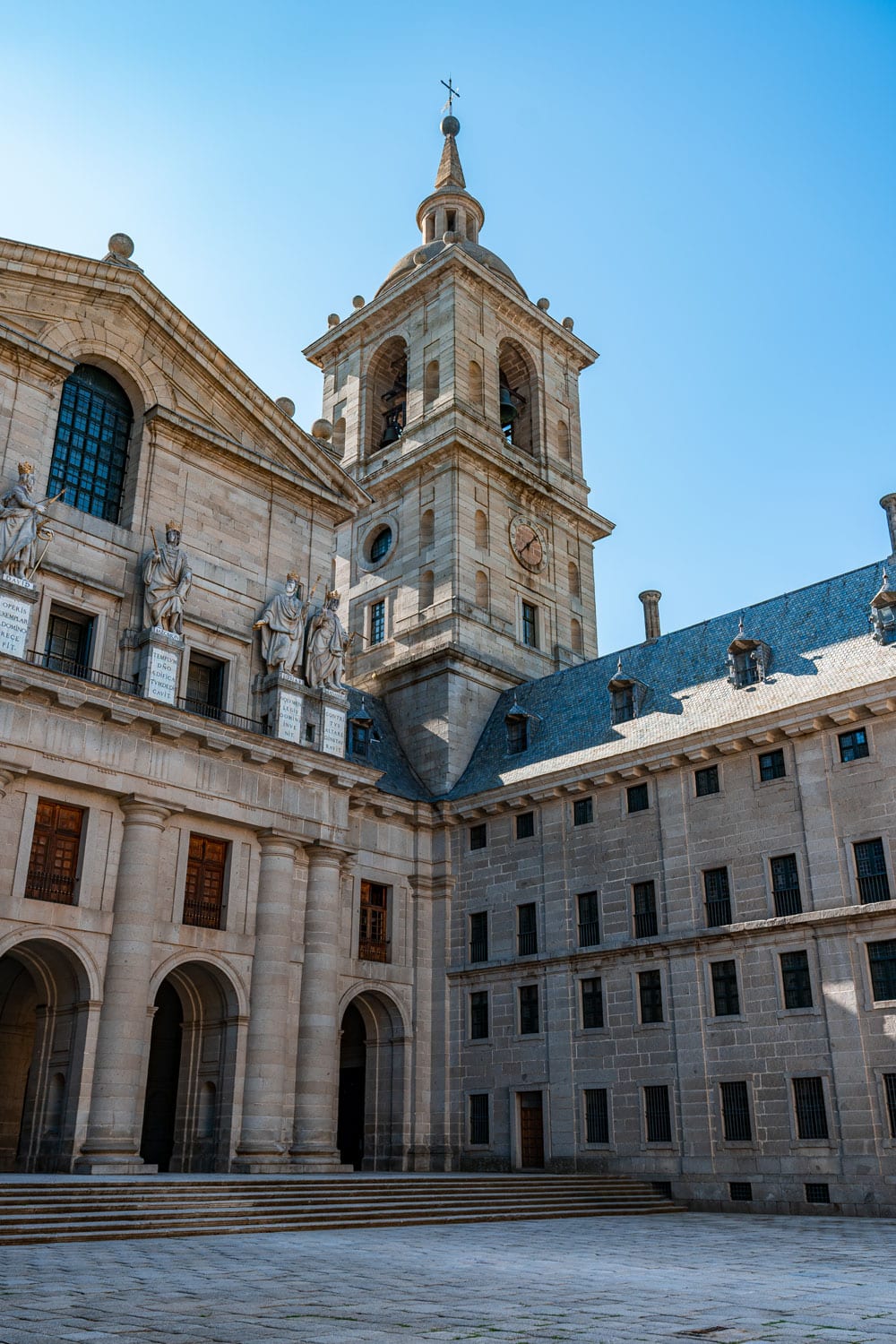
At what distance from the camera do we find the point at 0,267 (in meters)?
33.7

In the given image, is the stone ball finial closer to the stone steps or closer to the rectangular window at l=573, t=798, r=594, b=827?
the rectangular window at l=573, t=798, r=594, b=827

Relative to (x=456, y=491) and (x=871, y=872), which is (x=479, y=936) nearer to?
(x=871, y=872)

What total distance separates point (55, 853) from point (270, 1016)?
7640 mm

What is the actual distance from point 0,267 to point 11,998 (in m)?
21.3

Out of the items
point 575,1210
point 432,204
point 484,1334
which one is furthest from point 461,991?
point 432,204

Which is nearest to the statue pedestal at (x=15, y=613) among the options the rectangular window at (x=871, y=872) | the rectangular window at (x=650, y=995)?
the rectangular window at (x=650, y=995)

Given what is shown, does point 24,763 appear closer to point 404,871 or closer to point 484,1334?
point 404,871

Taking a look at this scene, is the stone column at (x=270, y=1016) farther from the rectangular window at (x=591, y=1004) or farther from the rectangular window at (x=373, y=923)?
the rectangular window at (x=591, y=1004)

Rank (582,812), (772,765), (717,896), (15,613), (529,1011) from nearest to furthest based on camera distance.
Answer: (15,613) → (772,765) → (717,896) → (529,1011) → (582,812)

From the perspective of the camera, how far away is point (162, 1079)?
36875 millimetres

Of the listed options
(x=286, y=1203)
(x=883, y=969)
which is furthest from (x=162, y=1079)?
(x=883, y=969)

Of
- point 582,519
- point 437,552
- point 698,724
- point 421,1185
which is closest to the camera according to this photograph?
point 421,1185

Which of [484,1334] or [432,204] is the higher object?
[432,204]

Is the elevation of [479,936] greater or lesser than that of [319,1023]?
greater
